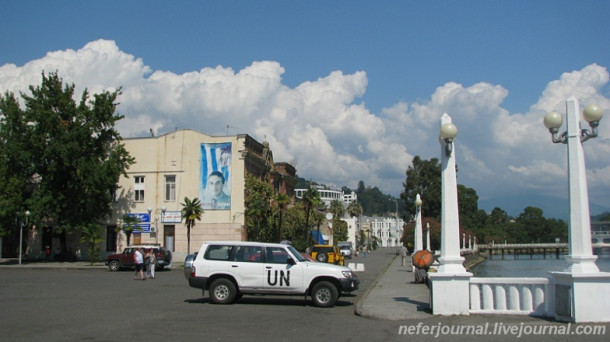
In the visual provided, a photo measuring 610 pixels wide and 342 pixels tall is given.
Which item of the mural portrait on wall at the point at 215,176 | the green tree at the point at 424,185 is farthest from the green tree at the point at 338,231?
the mural portrait on wall at the point at 215,176

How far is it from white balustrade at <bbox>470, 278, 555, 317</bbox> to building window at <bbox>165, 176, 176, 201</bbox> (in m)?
40.9

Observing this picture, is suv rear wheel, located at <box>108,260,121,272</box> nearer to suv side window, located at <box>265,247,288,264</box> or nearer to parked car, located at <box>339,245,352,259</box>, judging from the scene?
suv side window, located at <box>265,247,288,264</box>

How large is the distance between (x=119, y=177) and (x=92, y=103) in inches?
264

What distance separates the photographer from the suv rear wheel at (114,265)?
3603 centimetres

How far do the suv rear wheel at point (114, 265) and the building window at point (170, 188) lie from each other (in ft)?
48.0

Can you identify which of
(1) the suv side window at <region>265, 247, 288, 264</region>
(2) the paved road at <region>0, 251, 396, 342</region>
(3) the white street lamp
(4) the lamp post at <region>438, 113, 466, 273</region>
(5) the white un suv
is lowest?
(2) the paved road at <region>0, 251, 396, 342</region>

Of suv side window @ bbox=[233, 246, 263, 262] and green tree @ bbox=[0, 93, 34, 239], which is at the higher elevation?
green tree @ bbox=[0, 93, 34, 239]

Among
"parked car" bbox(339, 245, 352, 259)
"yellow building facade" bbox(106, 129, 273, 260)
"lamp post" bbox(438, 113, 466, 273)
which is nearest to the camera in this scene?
"lamp post" bbox(438, 113, 466, 273)

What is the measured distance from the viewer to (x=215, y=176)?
49812mm

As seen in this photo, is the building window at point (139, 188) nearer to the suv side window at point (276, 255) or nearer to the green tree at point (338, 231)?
the suv side window at point (276, 255)

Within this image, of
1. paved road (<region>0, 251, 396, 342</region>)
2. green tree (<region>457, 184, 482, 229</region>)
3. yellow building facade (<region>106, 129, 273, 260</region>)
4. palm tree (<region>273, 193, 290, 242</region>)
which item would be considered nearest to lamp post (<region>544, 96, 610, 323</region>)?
paved road (<region>0, 251, 396, 342</region>)

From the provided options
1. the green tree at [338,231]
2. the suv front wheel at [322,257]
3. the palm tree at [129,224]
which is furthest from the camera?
the green tree at [338,231]

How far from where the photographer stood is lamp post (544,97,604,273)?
11.0 meters

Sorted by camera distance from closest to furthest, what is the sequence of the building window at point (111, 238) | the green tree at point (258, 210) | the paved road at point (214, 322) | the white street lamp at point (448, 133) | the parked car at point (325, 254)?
the paved road at point (214, 322), the white street lamp at point (448, 133), the parked car at point (325, 254), the green tree at point (258, 210), the building window at point (111, 238)
